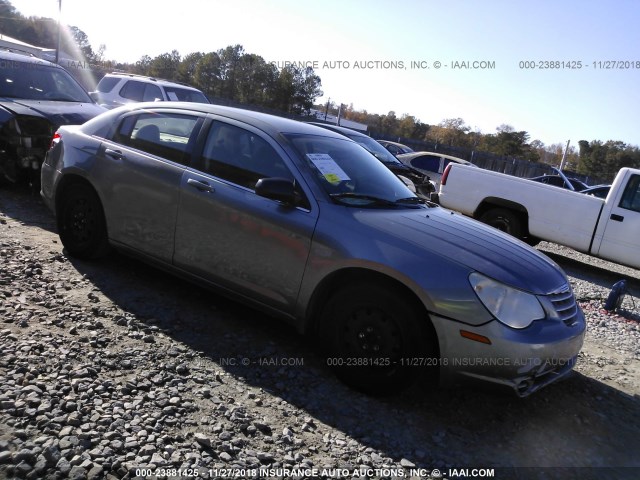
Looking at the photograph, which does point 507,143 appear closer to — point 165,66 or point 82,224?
point 165,66

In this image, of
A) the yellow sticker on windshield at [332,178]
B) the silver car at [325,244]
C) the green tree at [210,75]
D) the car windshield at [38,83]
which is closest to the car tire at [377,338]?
the silver car at [325,244]

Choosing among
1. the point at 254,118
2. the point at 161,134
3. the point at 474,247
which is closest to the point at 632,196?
the point at 474,247

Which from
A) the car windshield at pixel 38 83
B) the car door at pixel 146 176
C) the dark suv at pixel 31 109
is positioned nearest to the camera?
the car door at pixel 146 176

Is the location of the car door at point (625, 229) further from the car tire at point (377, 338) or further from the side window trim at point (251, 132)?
the side window trim at point (251, 132)

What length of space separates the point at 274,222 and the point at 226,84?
47.6 meters

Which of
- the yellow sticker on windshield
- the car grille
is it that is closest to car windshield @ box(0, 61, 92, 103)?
the yellow sticker on windshield

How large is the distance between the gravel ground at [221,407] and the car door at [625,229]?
175 inches

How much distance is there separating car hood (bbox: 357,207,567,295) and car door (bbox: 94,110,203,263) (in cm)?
172

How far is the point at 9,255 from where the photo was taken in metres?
4.93

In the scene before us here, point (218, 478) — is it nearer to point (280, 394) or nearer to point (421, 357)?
point (280, 394)

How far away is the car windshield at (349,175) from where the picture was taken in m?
3.82

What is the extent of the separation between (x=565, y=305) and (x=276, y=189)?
2.19 metres

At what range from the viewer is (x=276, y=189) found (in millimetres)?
3576

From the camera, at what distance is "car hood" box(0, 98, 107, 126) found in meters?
7.08
